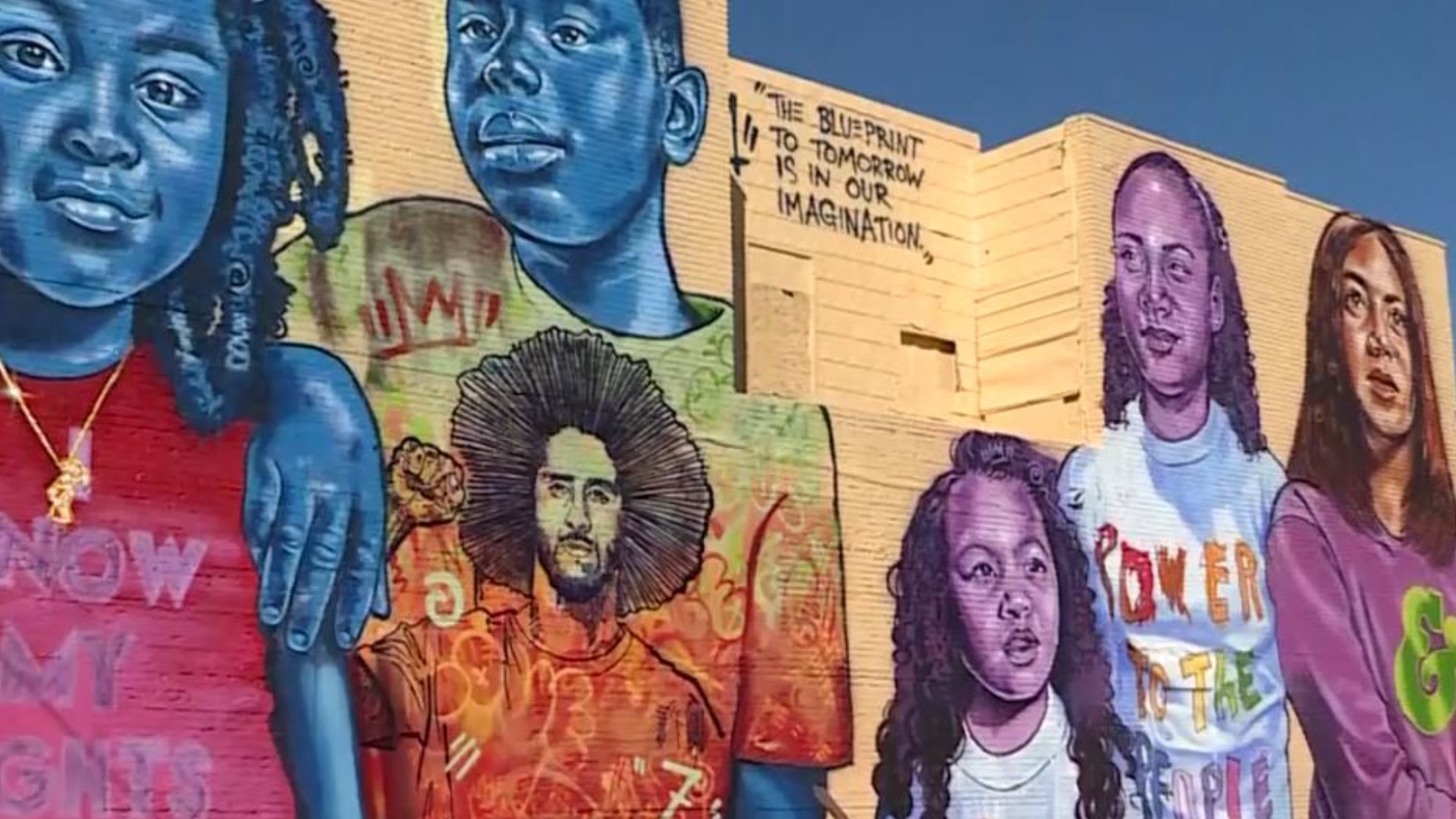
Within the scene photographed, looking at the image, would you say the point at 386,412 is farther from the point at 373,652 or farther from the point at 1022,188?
the point at 1022,188

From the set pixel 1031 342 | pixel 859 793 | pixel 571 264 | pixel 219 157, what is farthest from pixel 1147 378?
pixel 219 157

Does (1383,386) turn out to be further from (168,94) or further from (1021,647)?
(168,94)

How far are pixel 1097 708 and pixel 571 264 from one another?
6.25 m

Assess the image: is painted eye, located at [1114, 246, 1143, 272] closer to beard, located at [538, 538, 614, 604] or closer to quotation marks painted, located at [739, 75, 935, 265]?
quotation marks painted, located at [739, 75, 935, 265]

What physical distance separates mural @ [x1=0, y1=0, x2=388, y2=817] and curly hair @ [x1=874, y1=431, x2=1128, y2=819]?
4704mm

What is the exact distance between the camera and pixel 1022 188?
60.0 ft

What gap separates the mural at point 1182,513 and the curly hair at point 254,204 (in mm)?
7401

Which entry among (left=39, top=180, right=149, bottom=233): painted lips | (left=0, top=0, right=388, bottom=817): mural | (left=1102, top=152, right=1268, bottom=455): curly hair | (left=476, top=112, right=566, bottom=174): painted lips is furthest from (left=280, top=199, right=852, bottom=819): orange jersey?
(left=1102, top=152, right=1268, bottom=455): curly hair

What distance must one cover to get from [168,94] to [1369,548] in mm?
13301

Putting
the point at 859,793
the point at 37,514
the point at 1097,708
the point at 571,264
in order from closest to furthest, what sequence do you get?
the point at 37,514 → the point at 571,264 → the point at 859,793 → the point at 1097,708

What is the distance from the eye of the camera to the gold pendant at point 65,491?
1073 cm

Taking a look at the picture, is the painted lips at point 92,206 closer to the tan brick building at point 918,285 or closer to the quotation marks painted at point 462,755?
the quotation marks painted at point 462,755

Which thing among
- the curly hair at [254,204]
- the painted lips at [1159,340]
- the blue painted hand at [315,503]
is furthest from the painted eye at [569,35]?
the painted lips at [1159,340]

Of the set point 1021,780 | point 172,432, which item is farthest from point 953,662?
point 172,432
